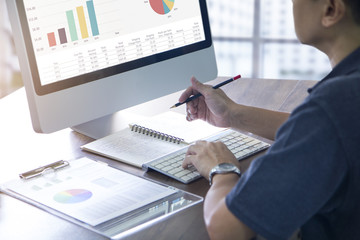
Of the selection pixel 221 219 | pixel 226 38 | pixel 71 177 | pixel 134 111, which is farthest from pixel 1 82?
pixel 221 219

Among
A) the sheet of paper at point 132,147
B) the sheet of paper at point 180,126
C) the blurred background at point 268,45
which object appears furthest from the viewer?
the blurred background at point 268,45

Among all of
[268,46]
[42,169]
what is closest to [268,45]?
[268,46]

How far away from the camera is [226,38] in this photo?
16.7 feet

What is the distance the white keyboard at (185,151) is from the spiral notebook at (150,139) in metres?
0.04

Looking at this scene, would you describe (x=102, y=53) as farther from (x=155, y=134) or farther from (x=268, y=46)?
(x=268, y=46)

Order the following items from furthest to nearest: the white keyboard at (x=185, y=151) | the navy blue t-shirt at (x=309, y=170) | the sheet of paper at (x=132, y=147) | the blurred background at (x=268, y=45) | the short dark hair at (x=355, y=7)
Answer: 1. the blurred background at (x=268, y=45)
2. the sheet of paper at (x=132, y=147)
3. the white keyboard at (x=185, y=151)
4. the short dark hair at (x=355, y=7)
5. the navy blue t-shirt at (x=309, y=170)

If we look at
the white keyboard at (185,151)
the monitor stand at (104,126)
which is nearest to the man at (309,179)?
the white keyboard at (185,151)

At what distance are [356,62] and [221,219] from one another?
1.29 feet

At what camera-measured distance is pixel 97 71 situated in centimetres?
140

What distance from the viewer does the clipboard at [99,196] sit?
106 centimetres

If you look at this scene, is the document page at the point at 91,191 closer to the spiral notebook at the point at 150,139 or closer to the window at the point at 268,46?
the spiral notebook at the point at 150,139

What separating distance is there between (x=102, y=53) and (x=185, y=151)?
336 millimetres

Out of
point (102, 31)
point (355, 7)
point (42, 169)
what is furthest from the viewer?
point (102, 31)

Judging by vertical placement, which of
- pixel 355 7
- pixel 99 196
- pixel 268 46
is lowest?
pixel 268 46
